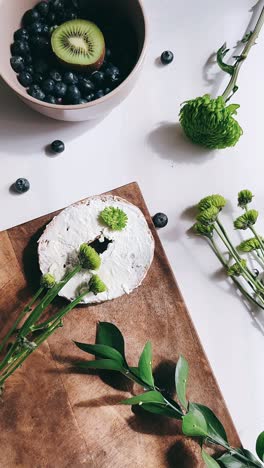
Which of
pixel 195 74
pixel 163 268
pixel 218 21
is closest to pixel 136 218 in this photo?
pixel 163 268

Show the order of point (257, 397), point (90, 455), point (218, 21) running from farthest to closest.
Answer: point (218, 21)
point (257, 397)
point (90, 455)

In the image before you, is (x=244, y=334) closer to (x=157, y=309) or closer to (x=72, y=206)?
(x=157, y=309)

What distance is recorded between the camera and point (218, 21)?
118cm

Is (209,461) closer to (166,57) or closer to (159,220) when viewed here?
(159,220)

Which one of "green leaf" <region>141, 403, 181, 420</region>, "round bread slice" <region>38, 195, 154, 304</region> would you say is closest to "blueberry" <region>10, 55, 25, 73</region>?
"round bread slice" <region>38, 195, 154, 304</region>

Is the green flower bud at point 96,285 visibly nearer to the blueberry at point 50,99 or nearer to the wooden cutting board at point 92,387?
the wooden cutting board at point 92,387

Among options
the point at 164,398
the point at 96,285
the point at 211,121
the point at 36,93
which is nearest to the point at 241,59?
the point at 211,121

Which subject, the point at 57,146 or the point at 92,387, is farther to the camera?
the point at 57,146

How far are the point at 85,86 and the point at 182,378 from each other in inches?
19.3

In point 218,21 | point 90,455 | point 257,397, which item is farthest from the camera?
point 218,21

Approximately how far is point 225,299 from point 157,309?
0.15 m

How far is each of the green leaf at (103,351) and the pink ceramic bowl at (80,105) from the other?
1.21ft

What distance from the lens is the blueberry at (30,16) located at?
106cm

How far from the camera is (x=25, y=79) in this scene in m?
1.05
